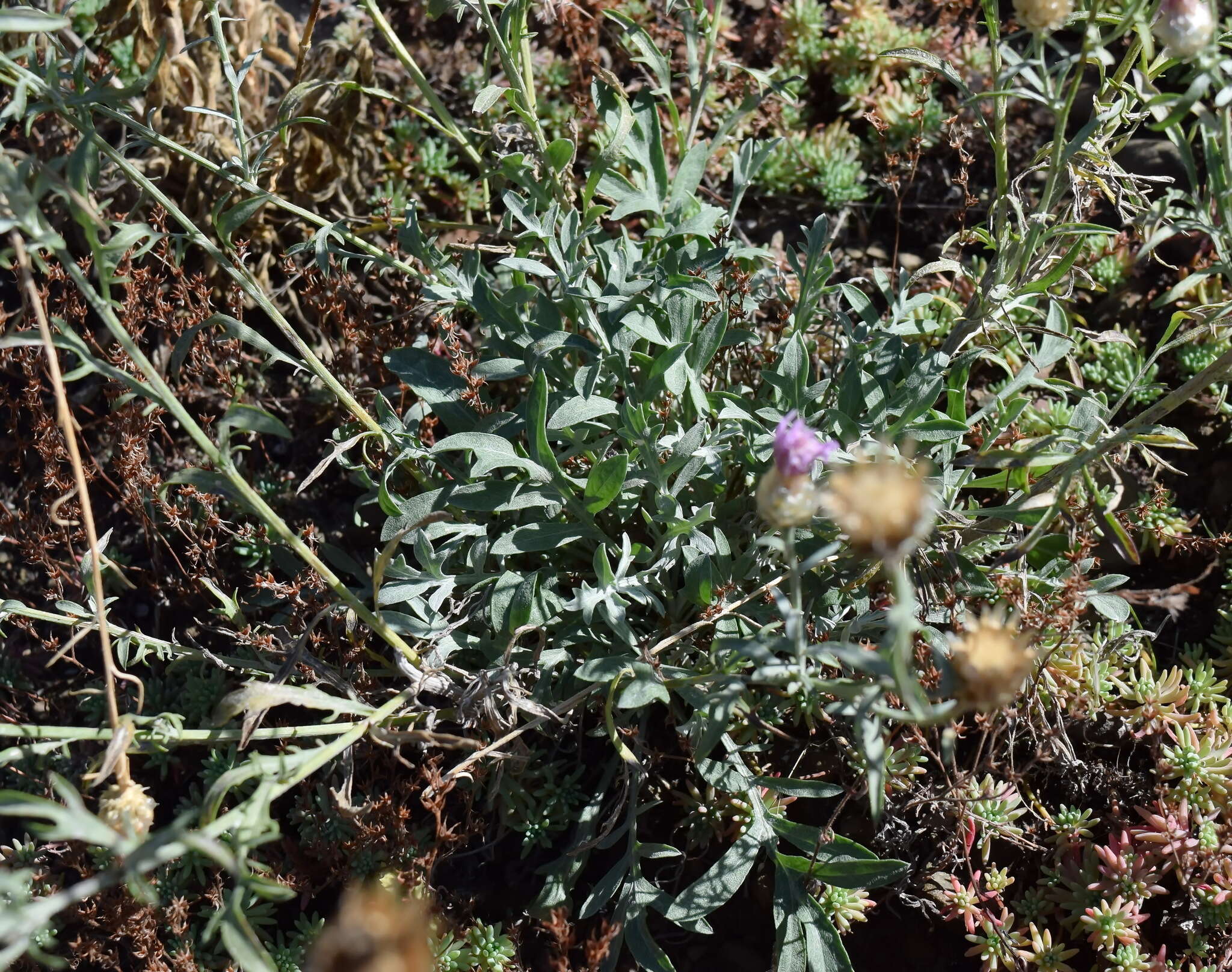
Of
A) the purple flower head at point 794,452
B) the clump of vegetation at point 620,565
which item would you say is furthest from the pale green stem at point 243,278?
the purple flower head at point 794,452

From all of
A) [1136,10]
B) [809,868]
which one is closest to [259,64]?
[1136,10]

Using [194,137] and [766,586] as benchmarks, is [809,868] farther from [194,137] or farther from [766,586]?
[194,137]

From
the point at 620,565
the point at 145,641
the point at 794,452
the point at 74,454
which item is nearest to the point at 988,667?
the point at 794,452

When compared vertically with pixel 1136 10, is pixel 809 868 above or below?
below

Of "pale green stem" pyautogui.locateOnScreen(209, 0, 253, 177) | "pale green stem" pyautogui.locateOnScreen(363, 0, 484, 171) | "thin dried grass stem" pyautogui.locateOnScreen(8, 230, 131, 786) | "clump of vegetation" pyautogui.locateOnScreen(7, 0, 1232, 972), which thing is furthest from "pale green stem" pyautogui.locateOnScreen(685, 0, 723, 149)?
"thin dried grass stem" pyautogui.locateOnScreen(8, 230, 131, 786)

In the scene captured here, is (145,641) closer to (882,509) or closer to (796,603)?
(796,603)

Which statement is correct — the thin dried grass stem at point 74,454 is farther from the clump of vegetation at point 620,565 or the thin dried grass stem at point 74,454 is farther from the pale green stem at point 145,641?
the pale green stem at point 145,641

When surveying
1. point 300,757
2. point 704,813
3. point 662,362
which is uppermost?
point 662,362
